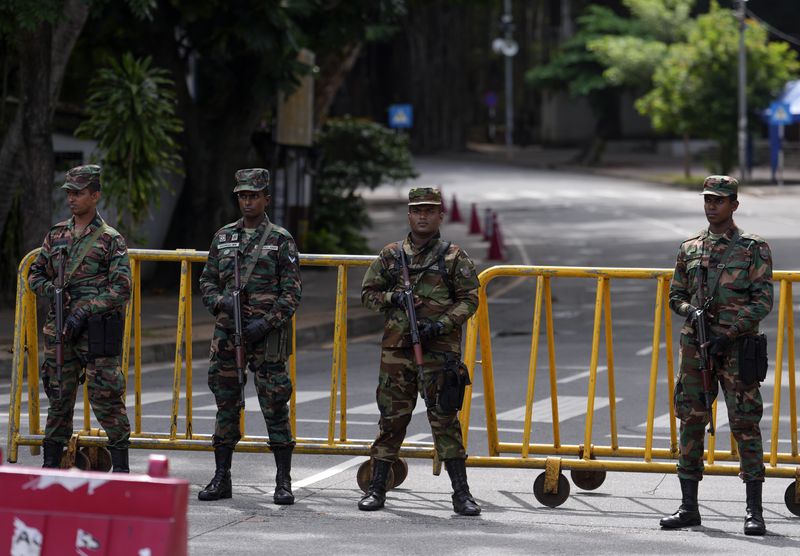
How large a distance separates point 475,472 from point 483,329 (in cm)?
143

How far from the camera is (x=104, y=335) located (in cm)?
869

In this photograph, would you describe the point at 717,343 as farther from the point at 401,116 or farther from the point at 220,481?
the point at 401,116

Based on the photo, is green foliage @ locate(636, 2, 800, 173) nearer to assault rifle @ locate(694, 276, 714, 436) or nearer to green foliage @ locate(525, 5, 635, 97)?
green foliage @ locate(525, 5, 635, 97)

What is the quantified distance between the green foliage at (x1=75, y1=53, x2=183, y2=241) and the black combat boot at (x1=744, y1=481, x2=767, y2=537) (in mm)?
10829

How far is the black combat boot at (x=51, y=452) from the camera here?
9117 millimetres

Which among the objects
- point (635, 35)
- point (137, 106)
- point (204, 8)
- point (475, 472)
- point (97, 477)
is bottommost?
point (475, 472)

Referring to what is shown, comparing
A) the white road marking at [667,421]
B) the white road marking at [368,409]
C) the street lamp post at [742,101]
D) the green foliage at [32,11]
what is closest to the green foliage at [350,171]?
the green foliage at [32,11]

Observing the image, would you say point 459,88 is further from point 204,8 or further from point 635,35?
point 204,8

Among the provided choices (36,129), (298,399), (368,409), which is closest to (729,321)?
(368,409)

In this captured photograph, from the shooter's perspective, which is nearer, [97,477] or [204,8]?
[97,477]

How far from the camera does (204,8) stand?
19797 millimetres

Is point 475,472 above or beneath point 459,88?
beneath

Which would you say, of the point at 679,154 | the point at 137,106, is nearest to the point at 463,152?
the point at 679,154

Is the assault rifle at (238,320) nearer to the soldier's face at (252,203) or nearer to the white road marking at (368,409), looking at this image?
the soldier's face at (252,203)
